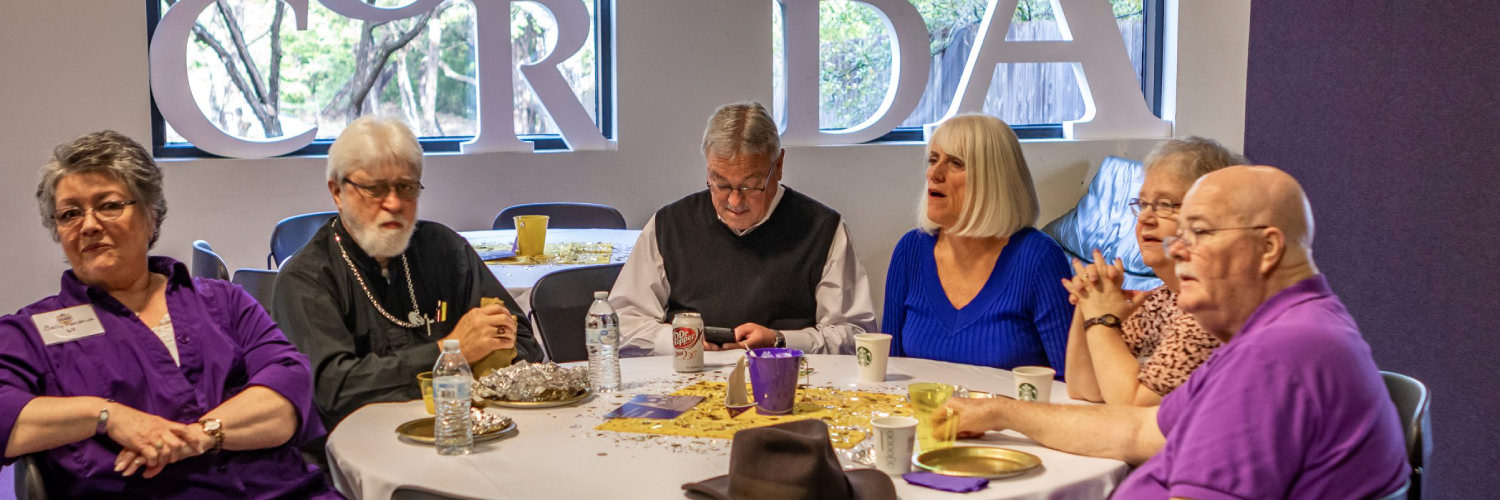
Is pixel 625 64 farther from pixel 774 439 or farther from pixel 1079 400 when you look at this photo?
pixel 774 439

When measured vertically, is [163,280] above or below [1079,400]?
above

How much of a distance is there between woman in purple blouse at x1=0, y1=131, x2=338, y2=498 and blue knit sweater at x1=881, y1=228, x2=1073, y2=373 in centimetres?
147

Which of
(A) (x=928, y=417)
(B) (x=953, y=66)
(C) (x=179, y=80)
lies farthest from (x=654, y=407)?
(B) (x=953, y=66)

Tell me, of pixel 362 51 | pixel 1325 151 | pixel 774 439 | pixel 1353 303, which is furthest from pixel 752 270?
pixel 362 51

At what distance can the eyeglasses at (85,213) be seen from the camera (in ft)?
7.44


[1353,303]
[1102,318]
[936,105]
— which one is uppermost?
[936,105]

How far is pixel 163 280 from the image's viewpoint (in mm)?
2426

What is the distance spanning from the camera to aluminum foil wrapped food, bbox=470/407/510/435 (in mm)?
2078

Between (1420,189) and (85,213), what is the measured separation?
4028mm

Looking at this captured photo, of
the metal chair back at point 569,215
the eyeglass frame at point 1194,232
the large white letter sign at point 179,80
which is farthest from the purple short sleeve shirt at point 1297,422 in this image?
the large white letter sign at point 179,80

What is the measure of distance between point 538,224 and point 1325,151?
325 cm

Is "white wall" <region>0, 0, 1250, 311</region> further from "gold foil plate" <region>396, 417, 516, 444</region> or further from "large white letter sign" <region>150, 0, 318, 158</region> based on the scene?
"gold foil plate" <region>396, 417, 516, 444</region>

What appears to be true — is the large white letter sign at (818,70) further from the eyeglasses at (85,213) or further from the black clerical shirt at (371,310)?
the eyeglasses at (85,213)

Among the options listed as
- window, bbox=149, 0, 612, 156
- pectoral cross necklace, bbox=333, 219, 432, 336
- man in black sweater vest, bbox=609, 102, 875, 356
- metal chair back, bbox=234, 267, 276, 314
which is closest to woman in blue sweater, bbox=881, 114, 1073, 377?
man in black sweater vest, bbox=609, 102, 875, 356
